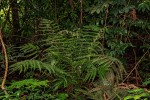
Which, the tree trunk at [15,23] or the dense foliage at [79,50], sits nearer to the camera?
Result: the dense foliage at [79,50]

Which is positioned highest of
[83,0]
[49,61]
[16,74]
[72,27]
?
[83,0]

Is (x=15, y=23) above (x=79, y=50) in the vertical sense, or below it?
above

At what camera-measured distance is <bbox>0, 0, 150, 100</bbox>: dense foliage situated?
296cm

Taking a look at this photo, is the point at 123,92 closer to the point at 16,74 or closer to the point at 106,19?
the point at 106,19

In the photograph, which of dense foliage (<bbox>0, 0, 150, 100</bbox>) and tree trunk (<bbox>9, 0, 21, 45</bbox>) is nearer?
dense foliage (<bbox>0, 0, 150, 100</bbox>)

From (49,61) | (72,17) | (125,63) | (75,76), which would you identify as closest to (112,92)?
(75,76)

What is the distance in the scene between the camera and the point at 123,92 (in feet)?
9.99

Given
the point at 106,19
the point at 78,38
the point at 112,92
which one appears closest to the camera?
the point at 112,92

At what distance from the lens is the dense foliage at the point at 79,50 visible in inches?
116

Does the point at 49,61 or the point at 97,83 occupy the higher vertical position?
the point at 49,61

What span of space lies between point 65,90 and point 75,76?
21 cm

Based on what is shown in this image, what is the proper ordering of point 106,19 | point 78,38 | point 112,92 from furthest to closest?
point 106,19
point 78,38
point 112,92

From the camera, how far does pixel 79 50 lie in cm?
326

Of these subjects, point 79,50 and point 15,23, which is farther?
point 15,23
